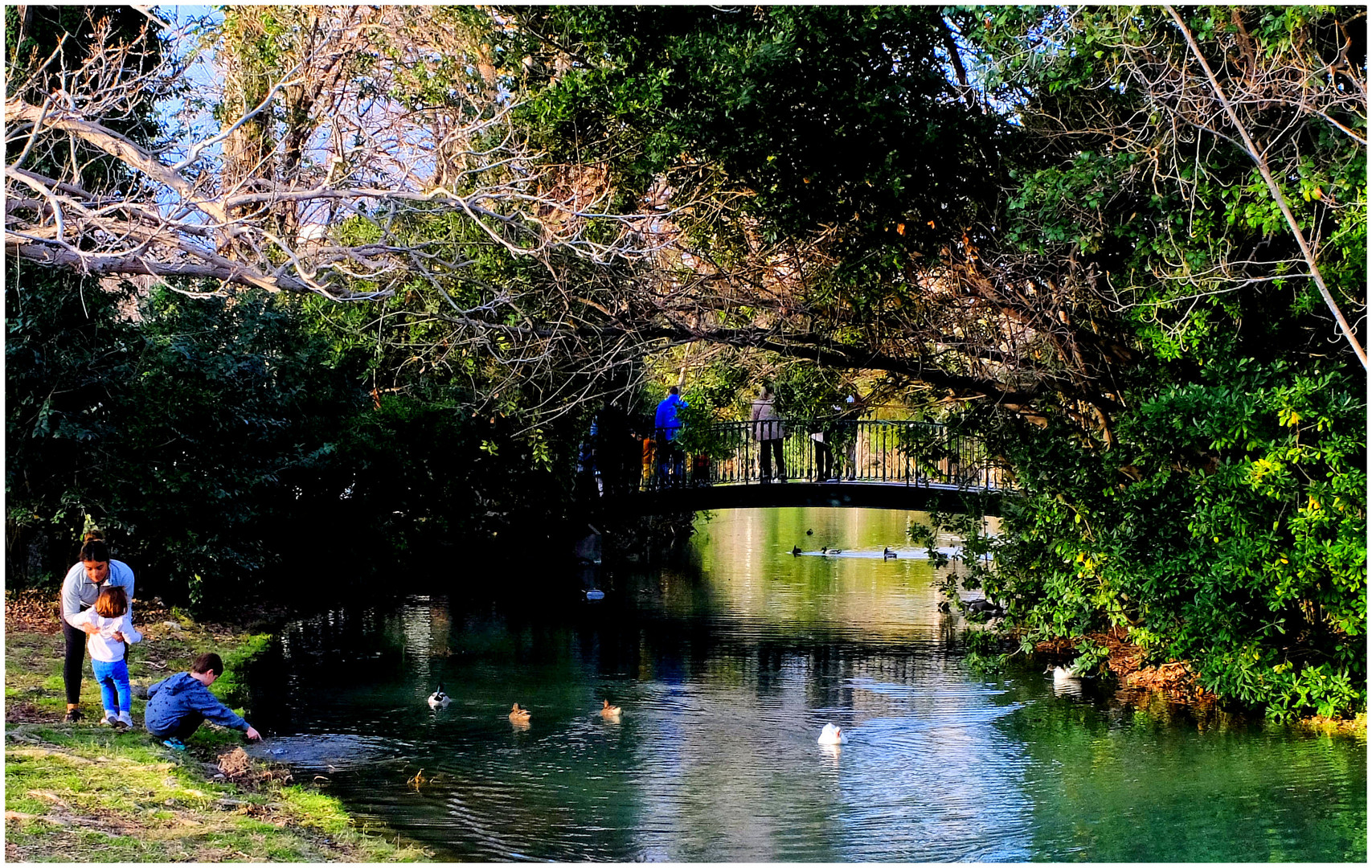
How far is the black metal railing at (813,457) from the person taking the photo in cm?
1730

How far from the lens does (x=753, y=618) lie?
18625 mm

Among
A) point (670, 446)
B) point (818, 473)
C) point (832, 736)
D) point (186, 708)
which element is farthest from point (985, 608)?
point (186, 708)

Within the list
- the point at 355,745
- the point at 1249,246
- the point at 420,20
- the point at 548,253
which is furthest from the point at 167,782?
the point at 1249,246

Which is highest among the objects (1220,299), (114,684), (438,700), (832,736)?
(1220,299)

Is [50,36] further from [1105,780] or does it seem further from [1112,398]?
[1105,780]

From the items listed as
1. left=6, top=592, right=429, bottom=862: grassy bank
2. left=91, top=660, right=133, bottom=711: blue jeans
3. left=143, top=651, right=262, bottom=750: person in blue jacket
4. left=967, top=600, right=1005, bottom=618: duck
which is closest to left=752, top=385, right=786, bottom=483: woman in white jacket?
left=967, top=600, right=1005, bottom=618: duck

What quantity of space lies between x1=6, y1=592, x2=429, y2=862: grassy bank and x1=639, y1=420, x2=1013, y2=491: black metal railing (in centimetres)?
853

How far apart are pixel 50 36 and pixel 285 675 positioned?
22.3ft

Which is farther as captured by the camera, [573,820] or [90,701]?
[90,701]

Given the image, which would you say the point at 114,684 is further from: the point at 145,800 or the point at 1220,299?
the point at 1220,299

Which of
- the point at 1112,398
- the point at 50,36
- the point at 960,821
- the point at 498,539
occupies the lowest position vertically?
Result: the point at 960,821

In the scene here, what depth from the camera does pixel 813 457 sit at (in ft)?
79.1

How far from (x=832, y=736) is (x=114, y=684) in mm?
5493

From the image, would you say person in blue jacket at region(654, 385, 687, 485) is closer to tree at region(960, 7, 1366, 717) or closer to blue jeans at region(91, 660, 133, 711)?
tree at region(960, 7, 1366, 717)
